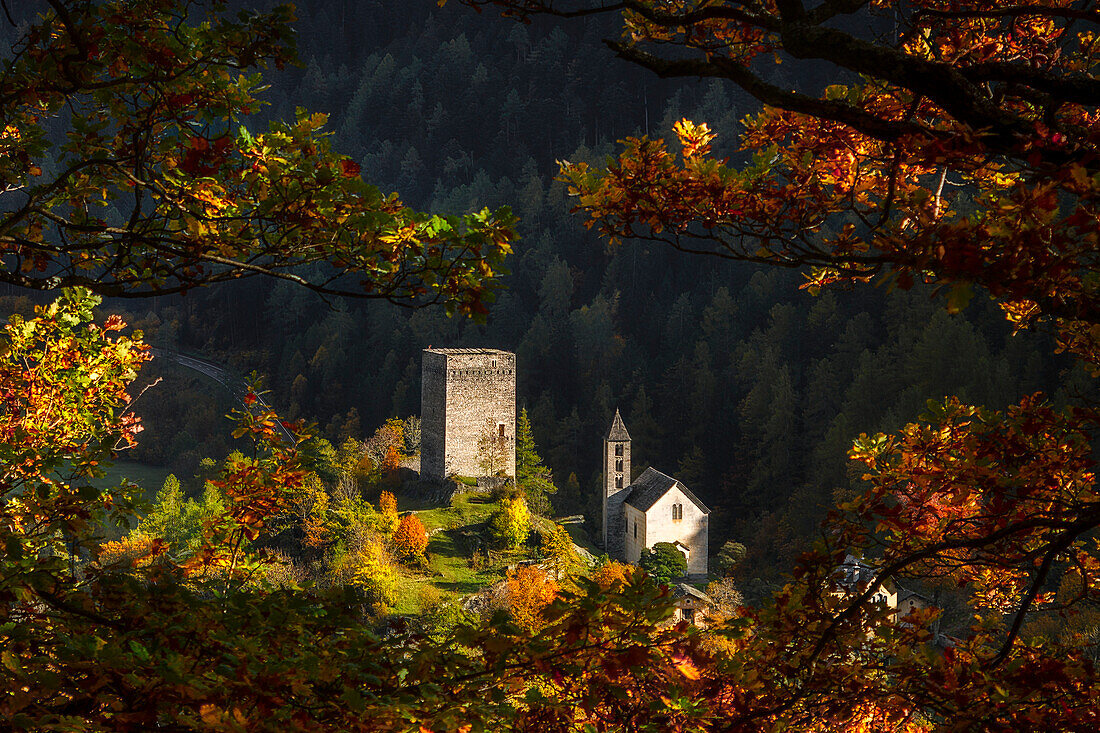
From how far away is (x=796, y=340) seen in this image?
41938 mm

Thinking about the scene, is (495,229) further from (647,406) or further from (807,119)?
(647,406)

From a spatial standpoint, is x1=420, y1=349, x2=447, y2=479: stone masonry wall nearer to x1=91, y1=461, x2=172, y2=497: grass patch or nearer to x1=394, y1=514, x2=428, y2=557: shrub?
x1=394, y1=514, x2=428, y2=557: shrub

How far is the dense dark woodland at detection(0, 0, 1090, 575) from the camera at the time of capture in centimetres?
3369

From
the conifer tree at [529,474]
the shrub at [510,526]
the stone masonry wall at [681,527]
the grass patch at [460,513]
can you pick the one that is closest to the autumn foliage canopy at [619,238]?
the shrub at [510,526]

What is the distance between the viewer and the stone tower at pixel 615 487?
31638 mm

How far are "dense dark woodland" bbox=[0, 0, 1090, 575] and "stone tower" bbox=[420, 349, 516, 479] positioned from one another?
5762 millimetres

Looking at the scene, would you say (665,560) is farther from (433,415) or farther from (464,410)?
(433,415)

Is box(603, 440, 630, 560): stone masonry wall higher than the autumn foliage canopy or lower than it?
→ lower

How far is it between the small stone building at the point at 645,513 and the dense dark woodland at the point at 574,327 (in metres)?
3.13

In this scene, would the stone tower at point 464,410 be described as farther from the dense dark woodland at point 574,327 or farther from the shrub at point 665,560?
the shrub at point 665,560

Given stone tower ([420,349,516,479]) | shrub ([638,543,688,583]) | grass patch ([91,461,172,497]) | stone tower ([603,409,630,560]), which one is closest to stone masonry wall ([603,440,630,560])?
stone tower ([603,409,630,560])

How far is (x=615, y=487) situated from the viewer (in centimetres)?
3247

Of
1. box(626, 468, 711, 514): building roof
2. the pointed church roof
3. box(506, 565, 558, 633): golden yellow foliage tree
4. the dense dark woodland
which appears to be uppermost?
the dense dark woodland

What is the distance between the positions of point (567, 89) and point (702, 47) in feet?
222
